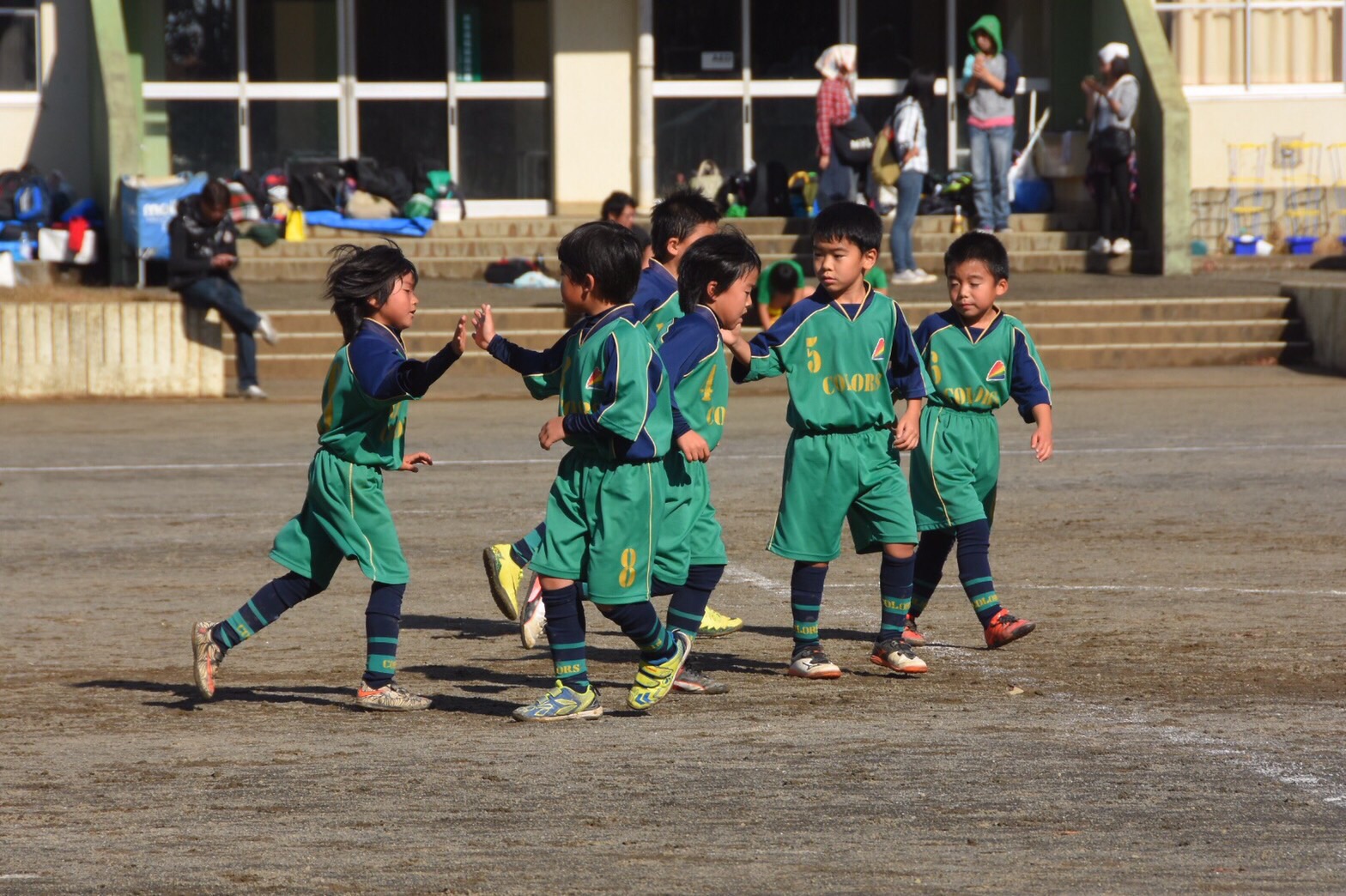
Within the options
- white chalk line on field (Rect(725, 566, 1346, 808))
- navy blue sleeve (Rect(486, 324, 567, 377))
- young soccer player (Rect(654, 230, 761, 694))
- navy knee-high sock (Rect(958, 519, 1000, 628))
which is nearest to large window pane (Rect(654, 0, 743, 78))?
navy knee-high sock (Rect(958, 519, 1000, 628))

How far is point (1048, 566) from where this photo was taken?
848cm

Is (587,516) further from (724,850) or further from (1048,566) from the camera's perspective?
(1048,566)

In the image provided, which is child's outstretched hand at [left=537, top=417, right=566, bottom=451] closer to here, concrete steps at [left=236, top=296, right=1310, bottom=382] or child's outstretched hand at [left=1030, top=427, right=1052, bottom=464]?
child's outstretched hand at [left=1030, top=427, right=1052, bottom=464]

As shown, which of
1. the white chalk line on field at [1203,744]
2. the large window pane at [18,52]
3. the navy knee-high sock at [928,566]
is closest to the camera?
the white chalk line on field at [1203,744]

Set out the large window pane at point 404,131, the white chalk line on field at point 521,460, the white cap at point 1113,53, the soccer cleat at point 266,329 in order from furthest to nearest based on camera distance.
→ the large window pane at point 404,131, the white cap at point 1113,53, the soccer cleat at point 266,329, the white chalk line on field at point 521,460

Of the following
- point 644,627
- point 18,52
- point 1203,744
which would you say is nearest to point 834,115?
point 18,52

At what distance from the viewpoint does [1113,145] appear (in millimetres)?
20234

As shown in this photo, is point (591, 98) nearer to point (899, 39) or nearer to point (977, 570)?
point (899, 39)

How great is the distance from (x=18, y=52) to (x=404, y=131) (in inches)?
196

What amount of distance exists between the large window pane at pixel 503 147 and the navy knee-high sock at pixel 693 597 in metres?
17.6

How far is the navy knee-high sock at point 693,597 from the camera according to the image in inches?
249

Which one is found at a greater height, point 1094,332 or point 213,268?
point 213,268

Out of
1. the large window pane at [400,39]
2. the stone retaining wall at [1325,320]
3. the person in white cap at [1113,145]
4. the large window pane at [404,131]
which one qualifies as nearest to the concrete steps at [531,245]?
the person in white cap at [1113,145]

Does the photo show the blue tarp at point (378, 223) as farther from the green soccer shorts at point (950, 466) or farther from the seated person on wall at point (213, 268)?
the green soccer shorts at point (950, 466)
